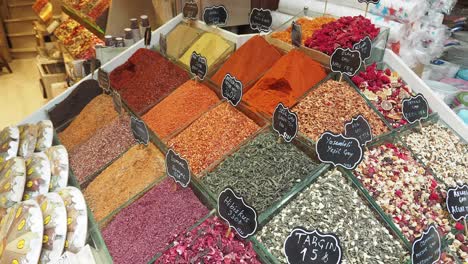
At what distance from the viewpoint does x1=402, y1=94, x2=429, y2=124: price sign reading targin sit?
1.59 m

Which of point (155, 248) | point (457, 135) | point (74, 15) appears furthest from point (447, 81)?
point (74, 15)

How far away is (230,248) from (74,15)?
9.67 ft

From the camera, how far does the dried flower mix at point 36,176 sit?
149cm

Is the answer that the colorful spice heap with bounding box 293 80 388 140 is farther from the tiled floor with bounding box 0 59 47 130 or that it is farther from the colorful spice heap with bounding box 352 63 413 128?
the tiled floor with bounding box 0 59 47 130

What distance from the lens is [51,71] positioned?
4055 mm

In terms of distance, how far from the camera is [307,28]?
7.06 ft

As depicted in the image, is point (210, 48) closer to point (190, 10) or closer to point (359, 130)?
point (190, 10)

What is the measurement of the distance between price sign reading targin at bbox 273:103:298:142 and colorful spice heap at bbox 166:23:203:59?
3.51ft

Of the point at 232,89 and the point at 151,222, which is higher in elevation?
the point at 232,89

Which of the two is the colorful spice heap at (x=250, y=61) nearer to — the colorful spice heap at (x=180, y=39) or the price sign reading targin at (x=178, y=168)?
the colorful spice heap at (x=180, y=39)

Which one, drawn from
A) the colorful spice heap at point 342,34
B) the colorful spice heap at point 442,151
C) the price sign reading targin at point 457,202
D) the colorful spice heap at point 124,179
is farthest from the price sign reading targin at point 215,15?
the price sign reading targin at point 457,202

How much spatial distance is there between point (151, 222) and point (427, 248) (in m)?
0.88

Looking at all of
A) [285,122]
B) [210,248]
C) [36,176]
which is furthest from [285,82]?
[36,176]

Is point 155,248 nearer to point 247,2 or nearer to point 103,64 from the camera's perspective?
point 103,64
